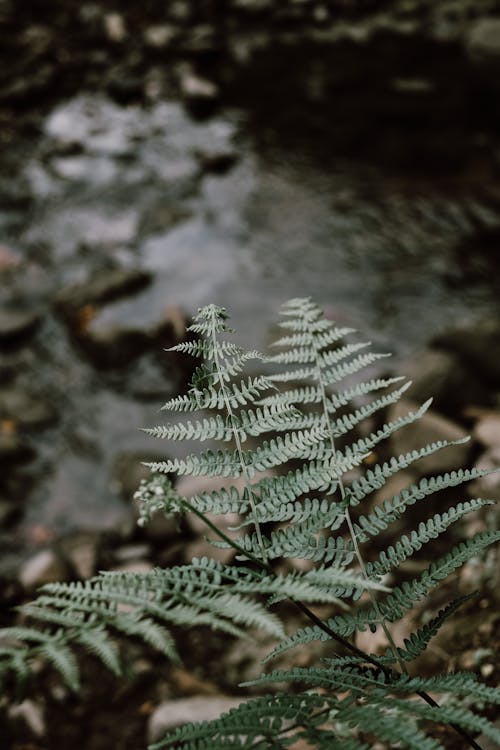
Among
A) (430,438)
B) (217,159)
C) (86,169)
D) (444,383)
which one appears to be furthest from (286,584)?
(86,169)

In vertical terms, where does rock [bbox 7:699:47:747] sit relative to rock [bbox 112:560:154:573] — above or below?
below

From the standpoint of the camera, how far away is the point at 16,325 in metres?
7.24

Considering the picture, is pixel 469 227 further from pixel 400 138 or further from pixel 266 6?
pixel 266 6

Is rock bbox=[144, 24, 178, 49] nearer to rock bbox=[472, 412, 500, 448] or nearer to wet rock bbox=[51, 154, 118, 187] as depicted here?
wet rock bbox=[51, 154, 118, 187]

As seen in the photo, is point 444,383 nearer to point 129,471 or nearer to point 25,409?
point 129,471

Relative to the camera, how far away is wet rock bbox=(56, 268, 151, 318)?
24.3ft

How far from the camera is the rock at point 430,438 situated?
430 centimetres

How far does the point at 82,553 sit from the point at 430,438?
243cm

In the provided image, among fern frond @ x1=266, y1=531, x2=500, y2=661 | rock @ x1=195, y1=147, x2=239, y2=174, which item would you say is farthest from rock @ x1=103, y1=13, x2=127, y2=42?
fern frond @ x1=266, y1=531, x2=500, y2=661

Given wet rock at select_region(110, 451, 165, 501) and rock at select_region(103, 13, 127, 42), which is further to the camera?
rock at select_region(103, 13, 127, 42)

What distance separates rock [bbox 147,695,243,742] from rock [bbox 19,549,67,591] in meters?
1.51

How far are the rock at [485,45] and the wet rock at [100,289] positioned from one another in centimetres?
619

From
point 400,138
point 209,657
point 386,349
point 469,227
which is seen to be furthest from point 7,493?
point 400,138

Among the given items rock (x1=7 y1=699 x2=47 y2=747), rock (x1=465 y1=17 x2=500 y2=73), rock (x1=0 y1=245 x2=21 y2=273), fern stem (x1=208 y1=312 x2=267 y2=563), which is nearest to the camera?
fern stem (x1=208 y1=312 x2=267 y2=563)
